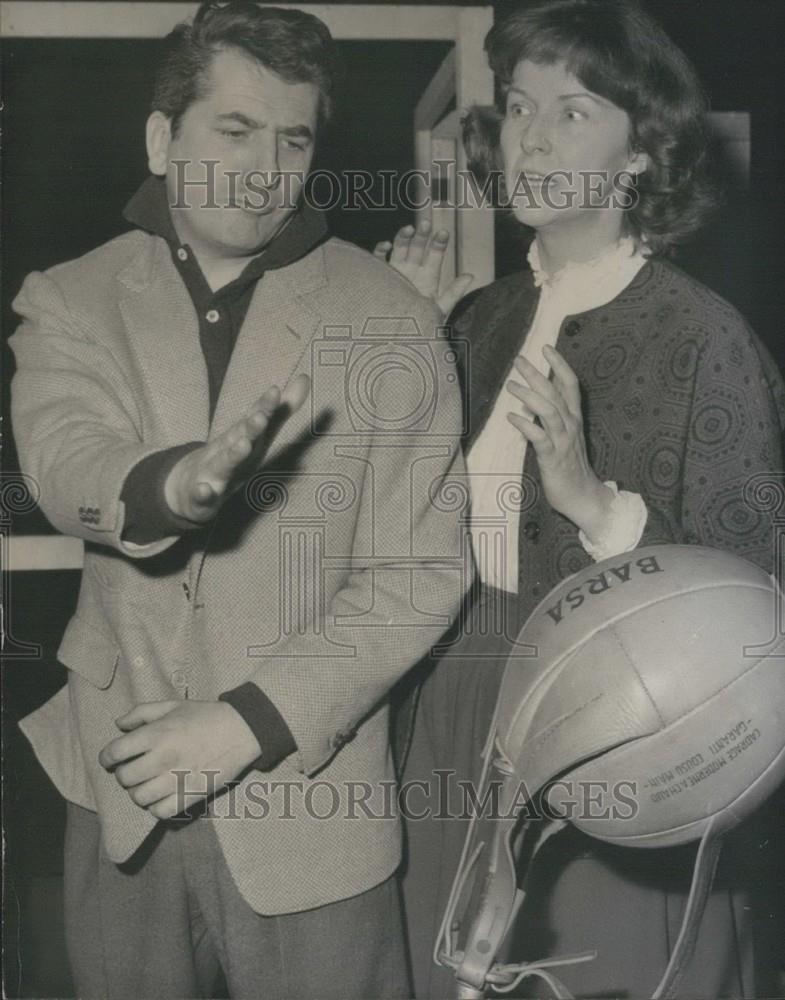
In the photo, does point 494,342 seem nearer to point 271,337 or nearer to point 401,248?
point 401,248

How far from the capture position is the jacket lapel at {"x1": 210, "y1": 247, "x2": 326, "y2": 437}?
171 centimetres

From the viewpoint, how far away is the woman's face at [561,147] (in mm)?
1892

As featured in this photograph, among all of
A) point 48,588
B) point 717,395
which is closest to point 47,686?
point 48,588

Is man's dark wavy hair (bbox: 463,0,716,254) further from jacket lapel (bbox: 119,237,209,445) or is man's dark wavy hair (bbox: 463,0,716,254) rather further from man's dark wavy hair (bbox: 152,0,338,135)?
jacket lapel (bbox: 119,237,209,445)

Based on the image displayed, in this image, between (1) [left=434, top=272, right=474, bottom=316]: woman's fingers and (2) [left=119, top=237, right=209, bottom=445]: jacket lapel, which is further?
(1) [left=434, top=272, right=474, bottom=316]: woman's fingers

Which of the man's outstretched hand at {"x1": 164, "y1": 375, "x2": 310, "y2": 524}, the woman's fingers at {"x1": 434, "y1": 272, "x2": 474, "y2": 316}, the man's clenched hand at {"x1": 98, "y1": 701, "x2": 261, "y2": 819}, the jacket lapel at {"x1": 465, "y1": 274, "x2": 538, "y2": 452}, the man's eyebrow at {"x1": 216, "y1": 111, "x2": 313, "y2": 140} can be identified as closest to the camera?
the man's outstretched hand at {"x1": 164, "y1": 375, "x2": 310, "y2": 524}

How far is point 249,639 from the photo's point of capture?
5.68 feet

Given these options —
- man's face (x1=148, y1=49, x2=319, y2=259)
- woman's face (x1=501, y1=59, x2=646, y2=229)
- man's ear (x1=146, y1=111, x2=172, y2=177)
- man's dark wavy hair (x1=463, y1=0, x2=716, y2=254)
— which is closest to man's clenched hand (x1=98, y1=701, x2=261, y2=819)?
man's face (x1=148, y1=49, x2=319, y2=259)

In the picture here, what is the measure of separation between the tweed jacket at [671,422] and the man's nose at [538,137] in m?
0.25

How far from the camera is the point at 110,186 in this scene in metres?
2.09

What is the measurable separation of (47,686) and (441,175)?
3.77 feet

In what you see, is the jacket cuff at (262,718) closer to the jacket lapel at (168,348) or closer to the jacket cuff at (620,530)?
the jacket lapel at (168,348)

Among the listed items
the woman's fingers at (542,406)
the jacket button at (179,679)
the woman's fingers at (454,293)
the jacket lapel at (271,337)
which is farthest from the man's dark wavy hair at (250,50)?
the jacket button at (179,679)

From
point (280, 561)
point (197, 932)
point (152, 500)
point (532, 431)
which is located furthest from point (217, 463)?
point (197, 932)
